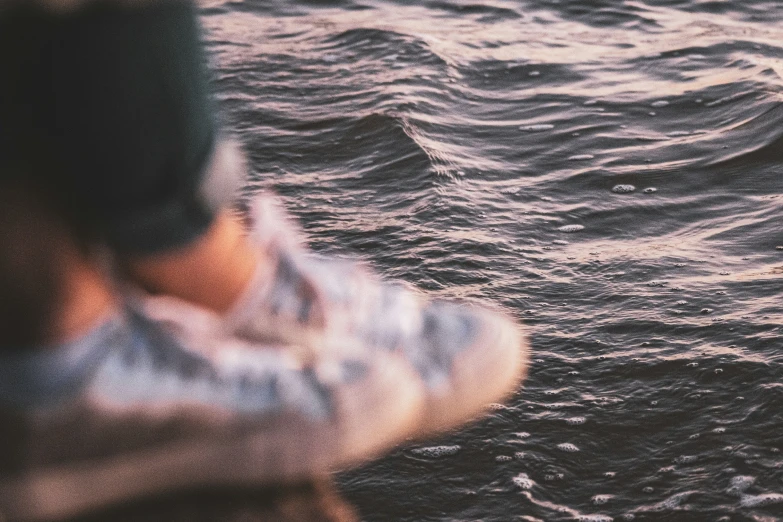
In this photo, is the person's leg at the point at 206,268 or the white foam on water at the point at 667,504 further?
the white foam on water at the point at 667,504

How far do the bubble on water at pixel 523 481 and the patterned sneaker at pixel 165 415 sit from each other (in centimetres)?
107

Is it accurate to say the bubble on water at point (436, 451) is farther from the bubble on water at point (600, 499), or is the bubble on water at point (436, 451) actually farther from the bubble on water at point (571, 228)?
the bubble on water at point (571, 228)

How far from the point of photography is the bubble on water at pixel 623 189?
14.4 feet

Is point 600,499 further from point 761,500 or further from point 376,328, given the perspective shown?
point 376,328

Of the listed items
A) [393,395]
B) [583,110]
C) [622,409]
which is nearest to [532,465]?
→ [622,409]

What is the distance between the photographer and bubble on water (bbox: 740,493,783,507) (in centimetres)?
261

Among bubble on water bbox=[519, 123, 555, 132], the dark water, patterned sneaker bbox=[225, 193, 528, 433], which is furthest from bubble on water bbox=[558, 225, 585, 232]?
patterned sneaker bbox=[225, 193, 528, 433]

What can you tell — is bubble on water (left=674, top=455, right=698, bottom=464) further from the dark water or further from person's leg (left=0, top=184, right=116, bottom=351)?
person's leg (left=0, top=184, right=116, bottom=351)

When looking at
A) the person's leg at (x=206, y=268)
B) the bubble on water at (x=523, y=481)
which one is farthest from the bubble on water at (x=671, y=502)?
the person's leg at (x=206, y=268)

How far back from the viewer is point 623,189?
441 centimetres

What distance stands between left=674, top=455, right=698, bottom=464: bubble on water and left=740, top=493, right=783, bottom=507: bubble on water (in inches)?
6.9

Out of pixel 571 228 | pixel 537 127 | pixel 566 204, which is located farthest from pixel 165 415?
pixel 537 127

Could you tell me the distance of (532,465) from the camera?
9.18ft

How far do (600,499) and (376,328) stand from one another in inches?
43.5
